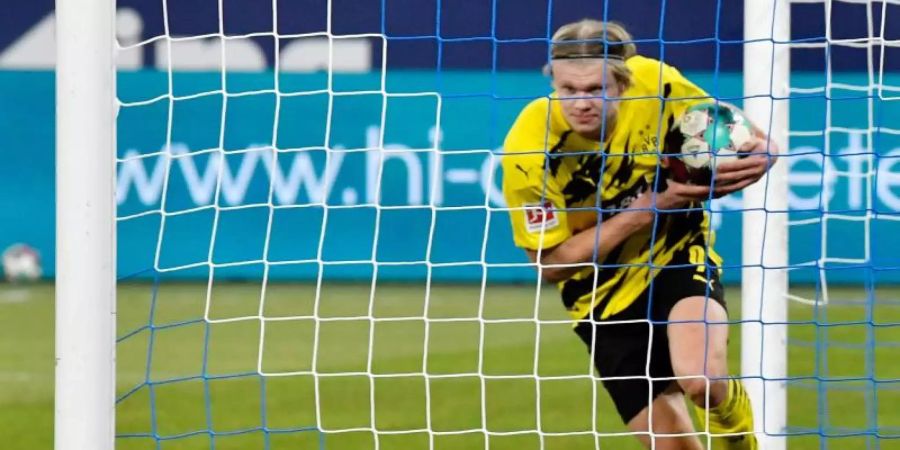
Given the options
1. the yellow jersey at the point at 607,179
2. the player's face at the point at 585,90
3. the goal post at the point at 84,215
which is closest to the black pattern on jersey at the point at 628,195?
the yellow jersey at the point at 607,179

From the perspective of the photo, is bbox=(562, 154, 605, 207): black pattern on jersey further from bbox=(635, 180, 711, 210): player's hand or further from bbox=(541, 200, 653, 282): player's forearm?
bbox=(635, 180, 711, 210): player's hand

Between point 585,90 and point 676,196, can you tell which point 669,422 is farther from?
point 585,90

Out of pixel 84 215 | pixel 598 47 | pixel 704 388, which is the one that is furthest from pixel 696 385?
pixel 84 215

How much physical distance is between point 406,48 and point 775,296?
5951 mm

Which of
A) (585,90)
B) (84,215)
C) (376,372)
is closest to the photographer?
(84,215)

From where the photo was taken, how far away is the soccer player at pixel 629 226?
14.3ft

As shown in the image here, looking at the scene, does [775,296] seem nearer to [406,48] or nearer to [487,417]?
[487,417]

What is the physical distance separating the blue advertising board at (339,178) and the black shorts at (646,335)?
17.9 feet

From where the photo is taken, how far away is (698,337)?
4434 mm

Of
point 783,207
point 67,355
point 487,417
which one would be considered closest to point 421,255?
point 487,417

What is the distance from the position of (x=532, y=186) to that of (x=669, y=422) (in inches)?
31.2

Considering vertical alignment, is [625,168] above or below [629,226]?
above

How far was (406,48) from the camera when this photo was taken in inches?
417

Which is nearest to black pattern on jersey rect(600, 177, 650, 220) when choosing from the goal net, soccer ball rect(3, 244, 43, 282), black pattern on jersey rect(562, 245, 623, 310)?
black pattern on jersey rect(562, 245, 623, 310)
